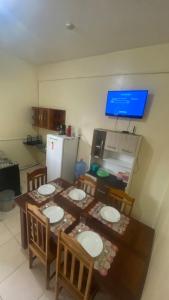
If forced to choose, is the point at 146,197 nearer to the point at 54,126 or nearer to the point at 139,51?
the point at 139,51

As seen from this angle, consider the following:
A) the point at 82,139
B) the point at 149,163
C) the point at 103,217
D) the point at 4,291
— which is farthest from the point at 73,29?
the point at 4,291

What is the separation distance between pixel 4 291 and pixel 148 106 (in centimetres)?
283

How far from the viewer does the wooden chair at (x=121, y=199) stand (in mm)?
1682

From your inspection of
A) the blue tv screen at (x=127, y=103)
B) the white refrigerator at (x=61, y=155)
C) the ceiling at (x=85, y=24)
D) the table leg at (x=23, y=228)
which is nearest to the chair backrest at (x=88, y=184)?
the table leg at (x=23, y=228)

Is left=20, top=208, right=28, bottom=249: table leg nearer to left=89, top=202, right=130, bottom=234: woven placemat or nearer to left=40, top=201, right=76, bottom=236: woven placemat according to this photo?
left=40, top=201, right=76, bottom=236: woven placemat

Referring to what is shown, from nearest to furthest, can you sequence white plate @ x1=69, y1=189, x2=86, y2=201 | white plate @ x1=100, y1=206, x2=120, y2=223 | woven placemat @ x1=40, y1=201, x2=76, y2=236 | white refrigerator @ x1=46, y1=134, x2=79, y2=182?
1. woven placemat @ x1=40, y1=201, x2=76, y2=236
2. white plate @ x1=100, y1=206, x2=120, y2=223
3. white plate @ x1=69, y1=189, x2=86, y2=201
4. white refrigerator @ x1=46, y1=134, x2=79, y2=182

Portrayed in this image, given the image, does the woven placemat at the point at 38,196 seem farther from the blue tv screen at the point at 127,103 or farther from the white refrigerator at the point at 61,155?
the blue tv screen at the point at 127,103

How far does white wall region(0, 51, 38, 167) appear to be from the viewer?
3117mm

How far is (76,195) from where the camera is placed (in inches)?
70.4

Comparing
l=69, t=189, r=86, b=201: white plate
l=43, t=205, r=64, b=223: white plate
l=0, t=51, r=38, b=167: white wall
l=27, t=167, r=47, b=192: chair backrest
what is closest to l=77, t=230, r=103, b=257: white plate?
l=43, t=205, r=64, b=223: white plate

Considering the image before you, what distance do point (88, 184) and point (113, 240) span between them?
0.85 m

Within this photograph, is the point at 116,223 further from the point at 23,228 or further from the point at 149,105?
the point at 149,105

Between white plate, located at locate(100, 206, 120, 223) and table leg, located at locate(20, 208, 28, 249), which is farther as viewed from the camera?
table leg, located at locate(20, 208, 28, 249)

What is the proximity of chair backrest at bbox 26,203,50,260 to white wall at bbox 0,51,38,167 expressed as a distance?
2657mm
